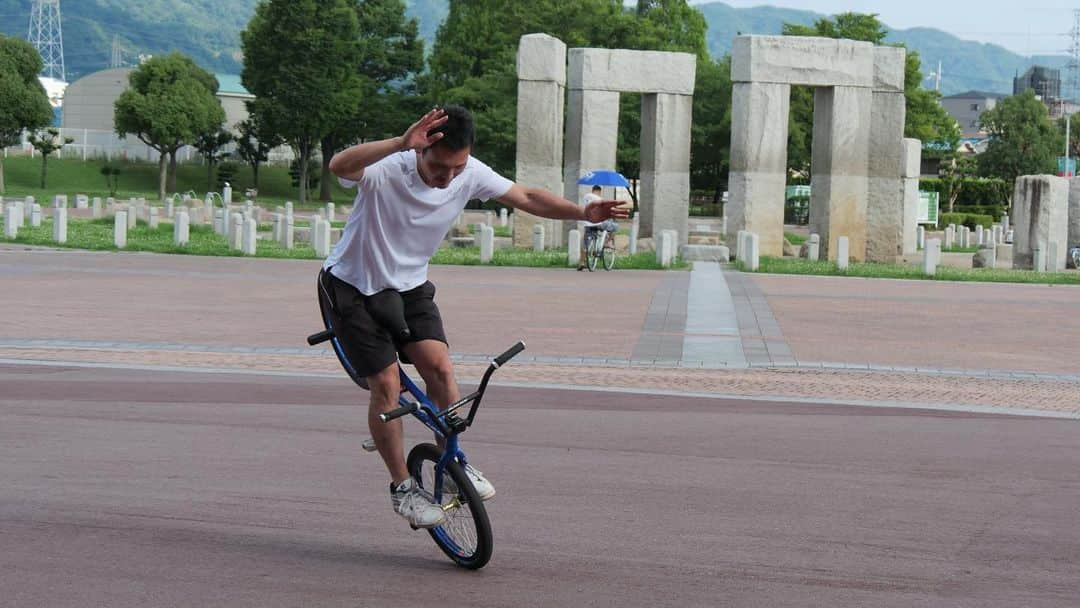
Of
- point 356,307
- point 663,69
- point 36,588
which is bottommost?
point 36,588

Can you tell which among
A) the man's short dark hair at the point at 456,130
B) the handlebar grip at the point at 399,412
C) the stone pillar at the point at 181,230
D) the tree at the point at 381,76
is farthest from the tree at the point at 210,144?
the handlebar grip at the point at 399,412

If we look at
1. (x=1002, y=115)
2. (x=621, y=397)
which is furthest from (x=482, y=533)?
(x=1002, y=115)

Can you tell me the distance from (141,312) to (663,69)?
835 inches

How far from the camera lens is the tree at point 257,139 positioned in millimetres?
73625

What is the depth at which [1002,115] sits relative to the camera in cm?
9400

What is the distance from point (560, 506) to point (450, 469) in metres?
1.45

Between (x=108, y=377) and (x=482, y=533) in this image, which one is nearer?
(x=482, y=533)

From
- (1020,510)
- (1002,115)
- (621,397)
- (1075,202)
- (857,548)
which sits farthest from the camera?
(1002,115)

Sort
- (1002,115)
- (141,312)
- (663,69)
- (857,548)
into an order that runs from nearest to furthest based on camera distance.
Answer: (857,548), (141,312), (663,69), (1002,115)

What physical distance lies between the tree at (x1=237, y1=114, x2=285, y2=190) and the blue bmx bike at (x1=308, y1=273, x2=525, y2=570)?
6792cm

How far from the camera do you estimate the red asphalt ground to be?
5922mm

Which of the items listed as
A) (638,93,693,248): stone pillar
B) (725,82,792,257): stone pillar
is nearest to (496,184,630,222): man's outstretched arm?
(725,82,792,257): stone pillar

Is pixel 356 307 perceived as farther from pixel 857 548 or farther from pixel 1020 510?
pixel 1020 510

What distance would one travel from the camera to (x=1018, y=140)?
92688mm
